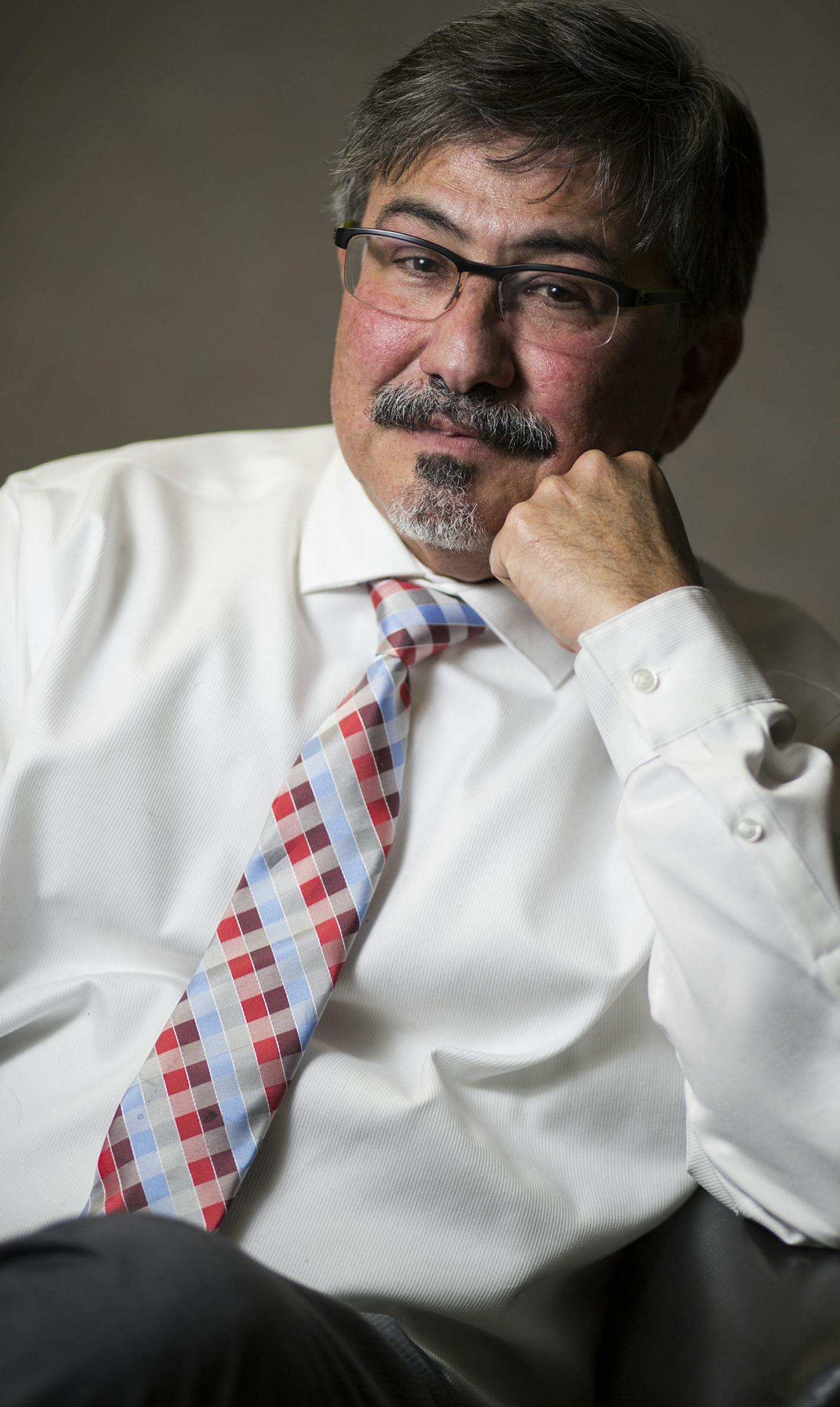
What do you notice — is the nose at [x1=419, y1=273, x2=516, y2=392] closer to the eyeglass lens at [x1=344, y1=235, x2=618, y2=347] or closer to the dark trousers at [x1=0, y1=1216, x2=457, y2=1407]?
the eyeglass lens at [x1=344, y1=235, x2=618, y2=347]

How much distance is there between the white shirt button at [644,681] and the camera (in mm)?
1085

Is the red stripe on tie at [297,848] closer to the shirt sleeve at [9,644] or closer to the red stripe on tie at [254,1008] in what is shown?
the red stripe on tie at [254,1008]

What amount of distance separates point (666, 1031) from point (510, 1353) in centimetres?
35

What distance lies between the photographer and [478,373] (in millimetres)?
1222

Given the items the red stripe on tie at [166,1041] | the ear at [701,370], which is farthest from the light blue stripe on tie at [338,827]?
the ear at [701,370]

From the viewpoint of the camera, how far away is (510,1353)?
3.70 ft

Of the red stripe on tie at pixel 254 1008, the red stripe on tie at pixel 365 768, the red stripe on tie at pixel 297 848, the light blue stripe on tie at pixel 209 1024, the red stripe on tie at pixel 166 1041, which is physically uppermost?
the red stripe on tie at pixel 365 768

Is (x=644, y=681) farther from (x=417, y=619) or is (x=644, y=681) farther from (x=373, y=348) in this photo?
(x=373, y=348)

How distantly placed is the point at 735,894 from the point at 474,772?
33cm

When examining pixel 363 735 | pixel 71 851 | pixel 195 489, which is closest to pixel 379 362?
pixel 195 489

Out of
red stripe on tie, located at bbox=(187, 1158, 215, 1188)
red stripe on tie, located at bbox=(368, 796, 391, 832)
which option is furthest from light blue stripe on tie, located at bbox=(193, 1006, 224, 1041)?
red stripe on tie, located at bbox=(368, 796, 391, 832)

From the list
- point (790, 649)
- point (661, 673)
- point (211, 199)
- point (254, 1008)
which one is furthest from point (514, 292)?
point (211, 199)

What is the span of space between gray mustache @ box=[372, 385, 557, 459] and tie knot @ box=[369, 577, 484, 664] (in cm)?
17

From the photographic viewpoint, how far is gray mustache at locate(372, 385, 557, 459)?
1242 mm
